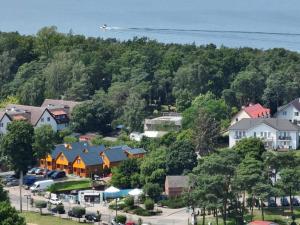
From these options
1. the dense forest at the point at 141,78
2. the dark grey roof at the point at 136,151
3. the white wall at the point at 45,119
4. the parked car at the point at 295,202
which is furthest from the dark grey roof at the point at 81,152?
the parked car at the point at 295,202

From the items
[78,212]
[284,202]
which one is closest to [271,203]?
[284,202]

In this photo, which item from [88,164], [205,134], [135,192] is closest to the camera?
[135,192]

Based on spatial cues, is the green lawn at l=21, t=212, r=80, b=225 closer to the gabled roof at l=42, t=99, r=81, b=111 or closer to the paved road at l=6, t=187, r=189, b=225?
the paved road at l=6, t=187, r=189, b=225

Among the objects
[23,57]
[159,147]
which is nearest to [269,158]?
[159,147]

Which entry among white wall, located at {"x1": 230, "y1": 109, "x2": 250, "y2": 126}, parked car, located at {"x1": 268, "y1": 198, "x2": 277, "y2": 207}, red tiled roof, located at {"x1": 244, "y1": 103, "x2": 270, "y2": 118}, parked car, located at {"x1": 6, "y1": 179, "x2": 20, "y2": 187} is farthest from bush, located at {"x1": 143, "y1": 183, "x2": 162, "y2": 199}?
red tiled roof, located at {"x1": 244, "y1": 103, "x2": 270, "y2": 118}

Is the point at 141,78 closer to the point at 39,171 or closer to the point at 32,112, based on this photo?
the point at 32,112
